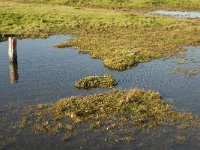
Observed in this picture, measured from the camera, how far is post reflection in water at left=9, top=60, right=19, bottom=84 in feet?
97.9

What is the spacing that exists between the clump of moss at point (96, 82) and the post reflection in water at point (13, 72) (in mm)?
5564

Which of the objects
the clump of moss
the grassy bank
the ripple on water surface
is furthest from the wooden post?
the grassy bank

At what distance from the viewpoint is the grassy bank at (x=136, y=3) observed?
76812 millimetres

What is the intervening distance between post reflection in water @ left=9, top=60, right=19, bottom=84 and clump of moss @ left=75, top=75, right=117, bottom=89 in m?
5.56

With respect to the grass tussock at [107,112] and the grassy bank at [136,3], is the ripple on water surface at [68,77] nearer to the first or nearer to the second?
the grass tussock at [107,112]

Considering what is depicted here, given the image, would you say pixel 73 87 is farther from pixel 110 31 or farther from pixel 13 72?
pixel 110 31

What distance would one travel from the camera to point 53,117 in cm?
2264

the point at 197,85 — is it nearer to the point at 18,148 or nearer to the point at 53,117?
the point at 53,117

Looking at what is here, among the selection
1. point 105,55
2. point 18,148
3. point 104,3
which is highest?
point 104,3

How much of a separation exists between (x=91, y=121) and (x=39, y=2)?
6150 cm

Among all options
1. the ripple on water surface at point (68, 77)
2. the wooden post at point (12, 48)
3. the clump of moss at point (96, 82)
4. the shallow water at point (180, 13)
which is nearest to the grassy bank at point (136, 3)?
the shallow water at point (180, 13)

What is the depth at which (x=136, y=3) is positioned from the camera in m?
78.6

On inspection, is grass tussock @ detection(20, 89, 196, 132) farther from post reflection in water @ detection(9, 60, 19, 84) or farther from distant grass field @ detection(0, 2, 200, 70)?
distant grass field @ detection(0, 2, 200, 70)

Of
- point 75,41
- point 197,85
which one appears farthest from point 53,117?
point 75,41
